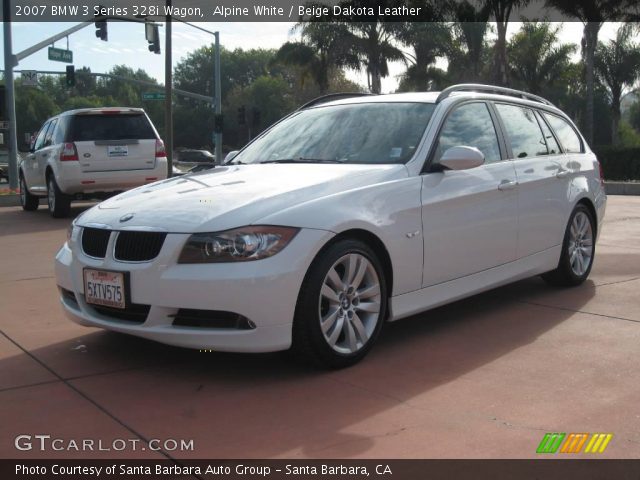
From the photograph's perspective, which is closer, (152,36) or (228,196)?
(228,196)

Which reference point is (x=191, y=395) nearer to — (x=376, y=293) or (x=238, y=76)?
(x=376, y=293)

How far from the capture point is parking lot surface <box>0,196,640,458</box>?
3256mm

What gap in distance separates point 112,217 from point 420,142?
75.9 inches

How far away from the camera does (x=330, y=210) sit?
13.3ft

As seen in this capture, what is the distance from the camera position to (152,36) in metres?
27.5

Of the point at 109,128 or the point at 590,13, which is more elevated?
the point at 590,13

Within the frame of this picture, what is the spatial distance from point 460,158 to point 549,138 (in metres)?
1.84

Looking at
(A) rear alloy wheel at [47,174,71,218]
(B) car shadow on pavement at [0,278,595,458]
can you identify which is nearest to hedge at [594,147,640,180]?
(A) rear alloy wheel at [47,174,71,218]

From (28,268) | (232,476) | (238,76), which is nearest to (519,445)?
(232,476)

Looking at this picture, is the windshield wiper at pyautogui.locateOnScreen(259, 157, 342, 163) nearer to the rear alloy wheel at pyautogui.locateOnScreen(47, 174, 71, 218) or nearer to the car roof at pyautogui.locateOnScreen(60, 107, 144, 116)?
the car roof at pyautogui.locateOnScreen(60, 107, 144, 116)

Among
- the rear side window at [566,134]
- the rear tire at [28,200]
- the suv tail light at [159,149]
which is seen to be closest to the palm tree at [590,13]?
the suv tail light at [159,149]

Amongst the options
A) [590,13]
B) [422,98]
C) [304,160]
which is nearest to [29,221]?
[304,160]

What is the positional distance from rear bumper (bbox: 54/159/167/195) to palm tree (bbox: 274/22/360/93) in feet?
90.1

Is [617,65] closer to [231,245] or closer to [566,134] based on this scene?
[566,134]
